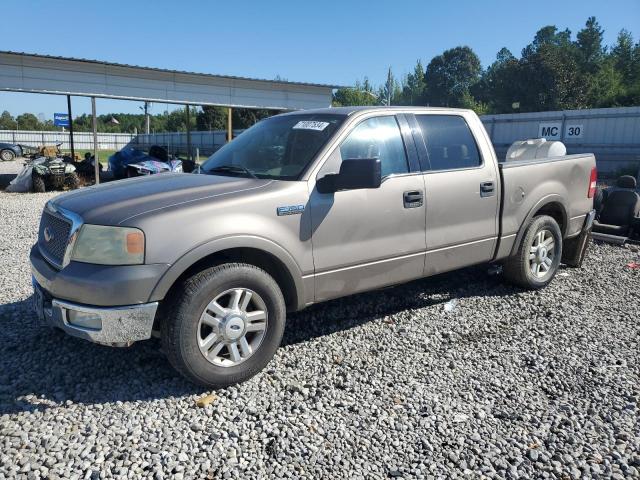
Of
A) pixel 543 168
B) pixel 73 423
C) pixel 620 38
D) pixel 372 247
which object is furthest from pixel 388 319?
pixel 620 38

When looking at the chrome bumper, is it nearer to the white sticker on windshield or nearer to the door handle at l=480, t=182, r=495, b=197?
the white sticker on windshield

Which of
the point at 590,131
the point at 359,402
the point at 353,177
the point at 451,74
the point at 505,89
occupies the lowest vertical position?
the point at 359,402

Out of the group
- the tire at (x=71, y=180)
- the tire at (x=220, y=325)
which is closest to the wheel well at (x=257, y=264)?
the tire at (x=220, y=325)

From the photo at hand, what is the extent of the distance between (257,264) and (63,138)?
5400cm

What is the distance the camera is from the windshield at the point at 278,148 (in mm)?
3879

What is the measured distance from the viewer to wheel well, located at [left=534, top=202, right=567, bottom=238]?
5504 millimetres

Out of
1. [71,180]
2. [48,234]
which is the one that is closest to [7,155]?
[71,180]

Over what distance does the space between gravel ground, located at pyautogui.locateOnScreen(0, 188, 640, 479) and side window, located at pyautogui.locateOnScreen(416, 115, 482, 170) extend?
55.7 inches

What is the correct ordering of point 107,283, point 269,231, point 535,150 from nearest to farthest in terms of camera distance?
point 107,283
point 269,231
point 535,150

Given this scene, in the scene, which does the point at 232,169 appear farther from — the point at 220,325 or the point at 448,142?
the point at 448,142

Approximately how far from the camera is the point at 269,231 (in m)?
3.43

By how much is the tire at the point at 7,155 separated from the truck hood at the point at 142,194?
33.7m

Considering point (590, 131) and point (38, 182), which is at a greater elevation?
point (590, 131)

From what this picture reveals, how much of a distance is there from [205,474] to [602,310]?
4.14 m
